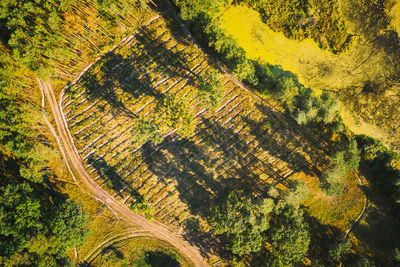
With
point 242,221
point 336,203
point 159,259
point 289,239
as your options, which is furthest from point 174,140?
point 336,203

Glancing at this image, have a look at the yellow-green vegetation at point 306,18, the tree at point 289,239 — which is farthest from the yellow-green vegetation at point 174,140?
the yellow-green vegetation at point 306,18

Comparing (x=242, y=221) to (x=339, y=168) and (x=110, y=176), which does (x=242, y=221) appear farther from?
(x=110, y=176)

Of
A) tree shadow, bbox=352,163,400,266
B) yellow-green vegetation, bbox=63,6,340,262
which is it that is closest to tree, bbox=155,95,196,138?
yellow-green vegetation, bbox=63,6,340,262

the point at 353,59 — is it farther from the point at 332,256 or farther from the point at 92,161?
the point at 92,161

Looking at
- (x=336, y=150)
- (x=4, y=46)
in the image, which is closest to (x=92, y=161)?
(x=4, y=46)

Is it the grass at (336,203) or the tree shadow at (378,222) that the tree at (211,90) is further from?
the tree shadow at (378,222)

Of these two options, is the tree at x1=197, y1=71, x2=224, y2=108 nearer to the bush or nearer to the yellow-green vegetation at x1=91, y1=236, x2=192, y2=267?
the bush
